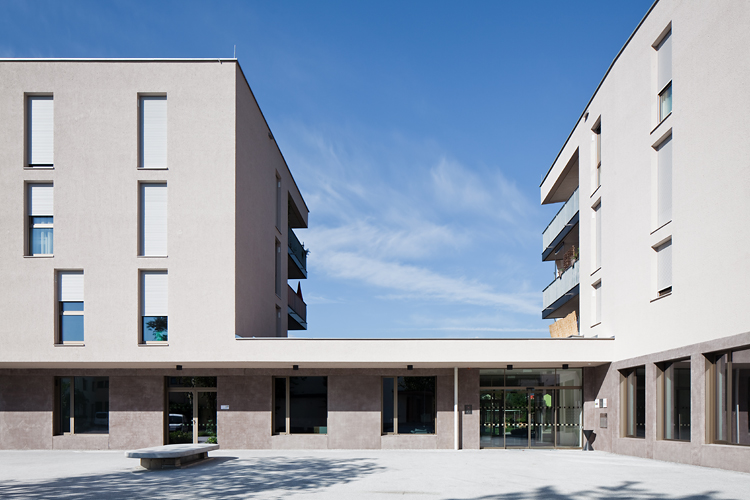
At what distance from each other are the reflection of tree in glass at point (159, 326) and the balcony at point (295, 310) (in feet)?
31.7

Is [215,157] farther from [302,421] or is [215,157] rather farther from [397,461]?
[397,461]

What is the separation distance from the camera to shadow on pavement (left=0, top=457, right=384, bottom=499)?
436 inches

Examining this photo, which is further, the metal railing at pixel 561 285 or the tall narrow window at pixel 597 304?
the metal railing at pixel 561 285

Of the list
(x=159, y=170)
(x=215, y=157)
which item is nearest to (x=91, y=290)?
(x=159, y=170)

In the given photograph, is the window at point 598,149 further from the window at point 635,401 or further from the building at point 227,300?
the window at point 635,401

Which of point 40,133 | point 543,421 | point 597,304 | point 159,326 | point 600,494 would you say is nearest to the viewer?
point 600,494

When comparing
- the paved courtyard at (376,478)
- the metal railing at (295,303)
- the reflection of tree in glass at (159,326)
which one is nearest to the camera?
the paved courtyard at (376,478)

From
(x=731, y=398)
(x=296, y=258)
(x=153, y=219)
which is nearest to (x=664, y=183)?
(x=731, y=398)

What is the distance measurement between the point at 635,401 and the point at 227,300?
11.4 meters

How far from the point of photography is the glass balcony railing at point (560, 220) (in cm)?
2495

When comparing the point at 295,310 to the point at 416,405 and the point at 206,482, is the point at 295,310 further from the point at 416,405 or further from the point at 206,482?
the point at 206,482

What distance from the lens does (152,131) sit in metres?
20.4

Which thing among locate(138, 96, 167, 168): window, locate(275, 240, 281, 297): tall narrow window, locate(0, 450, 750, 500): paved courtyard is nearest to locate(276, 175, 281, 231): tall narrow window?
locate(275, 240, 281, 297): tall narrow window

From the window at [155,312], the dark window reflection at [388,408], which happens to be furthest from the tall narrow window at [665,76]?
the window at [155,312]
